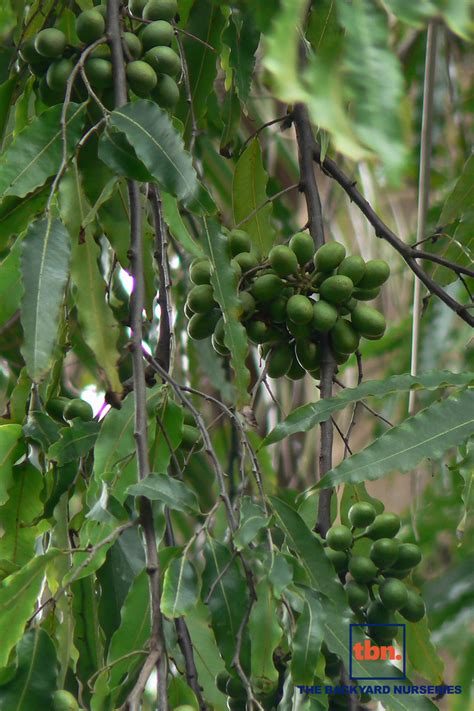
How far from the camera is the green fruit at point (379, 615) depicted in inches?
44.3

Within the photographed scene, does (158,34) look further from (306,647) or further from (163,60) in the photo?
(306,647)

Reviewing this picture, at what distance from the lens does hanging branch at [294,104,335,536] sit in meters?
1.17

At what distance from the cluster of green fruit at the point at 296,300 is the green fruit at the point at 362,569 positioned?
24 cm

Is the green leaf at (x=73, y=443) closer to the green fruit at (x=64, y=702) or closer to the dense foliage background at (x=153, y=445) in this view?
the dense foliage background at (x=153, y=445)

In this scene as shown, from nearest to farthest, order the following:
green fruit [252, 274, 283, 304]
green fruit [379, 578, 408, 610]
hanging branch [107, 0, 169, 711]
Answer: hanging branch [107, 0, 169, 711], green fruit [379, 578, 408, 610], green fruit [252, 274, 283, 304]

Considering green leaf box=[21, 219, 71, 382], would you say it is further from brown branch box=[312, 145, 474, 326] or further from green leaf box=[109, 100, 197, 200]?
brown branch box=[312, 145, 474, 326]

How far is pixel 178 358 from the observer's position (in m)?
2.19

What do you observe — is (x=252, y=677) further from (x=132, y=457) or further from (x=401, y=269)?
(x=401, y=269)

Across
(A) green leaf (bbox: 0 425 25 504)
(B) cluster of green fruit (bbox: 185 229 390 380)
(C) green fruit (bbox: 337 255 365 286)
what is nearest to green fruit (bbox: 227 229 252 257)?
(B) cluster of green fruit (bbox: 185 229 390 380)

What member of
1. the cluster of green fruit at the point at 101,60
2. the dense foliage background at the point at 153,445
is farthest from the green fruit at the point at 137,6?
the cluster of green fruit at the point at 101,60

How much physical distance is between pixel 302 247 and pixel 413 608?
0.44 m

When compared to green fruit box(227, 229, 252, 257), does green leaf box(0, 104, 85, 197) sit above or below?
below

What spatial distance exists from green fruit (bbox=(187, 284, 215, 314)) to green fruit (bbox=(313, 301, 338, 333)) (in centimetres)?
13

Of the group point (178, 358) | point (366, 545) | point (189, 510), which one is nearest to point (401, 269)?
point (178, 358)
